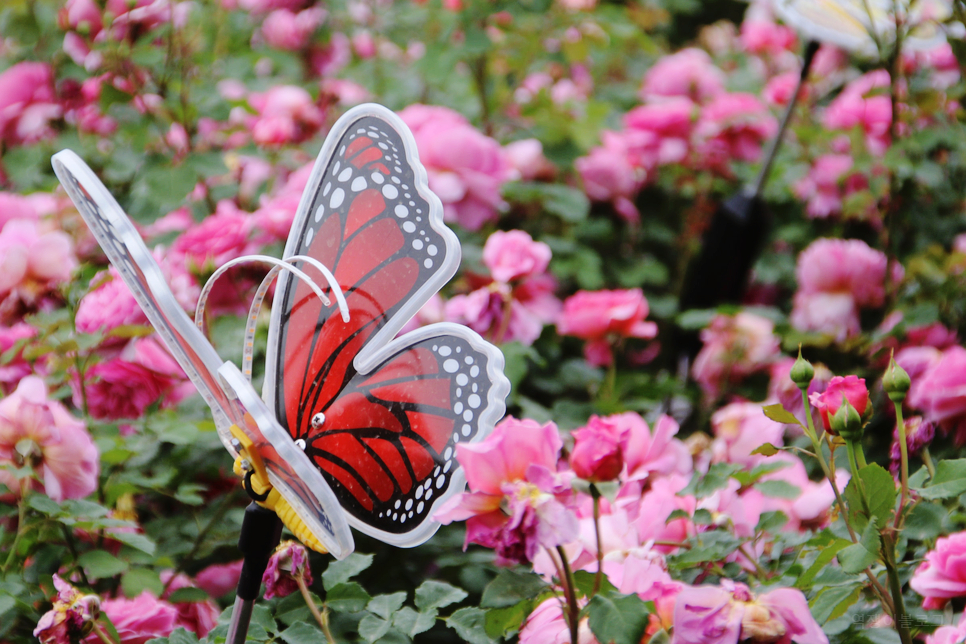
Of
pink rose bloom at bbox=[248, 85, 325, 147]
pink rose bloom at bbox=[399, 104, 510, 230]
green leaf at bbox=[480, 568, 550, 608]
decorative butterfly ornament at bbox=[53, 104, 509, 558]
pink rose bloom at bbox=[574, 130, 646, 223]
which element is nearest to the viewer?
decorative butterfly ornament at bbox=[53, 104, 509, 558]

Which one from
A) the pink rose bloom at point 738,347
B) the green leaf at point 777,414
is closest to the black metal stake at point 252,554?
the green leaf at point 777,414

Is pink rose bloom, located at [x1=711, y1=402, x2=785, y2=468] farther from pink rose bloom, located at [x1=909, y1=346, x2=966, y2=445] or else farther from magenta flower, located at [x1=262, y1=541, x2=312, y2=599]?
magenta flower, located at [x1=262, y1=541, x2=312, y2=599]

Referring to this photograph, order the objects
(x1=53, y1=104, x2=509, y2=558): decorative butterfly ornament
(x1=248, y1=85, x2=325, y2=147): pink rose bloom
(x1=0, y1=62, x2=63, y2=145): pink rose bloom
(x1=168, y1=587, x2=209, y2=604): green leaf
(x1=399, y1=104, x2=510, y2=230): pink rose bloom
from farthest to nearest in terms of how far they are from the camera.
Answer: (x1=248, y1=85, x2=325, y2=147): pink rose bloom
(x1=0, y1=62, x2=63, y2=145): pink rose bloom
(x1=399, y1=104, x2=510, y2=230): pink rose bloom
(x1=168, y1=587, x2=209, y2=604): green leaf
(x1=53, y1=104, x2=509, y2=558): decorative butterfly ornament

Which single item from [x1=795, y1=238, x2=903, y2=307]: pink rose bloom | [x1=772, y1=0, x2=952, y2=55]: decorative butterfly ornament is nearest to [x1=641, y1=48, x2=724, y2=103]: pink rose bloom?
[x1=772, y1=0, x2=952, y2=55]: decorative butterfly ornament

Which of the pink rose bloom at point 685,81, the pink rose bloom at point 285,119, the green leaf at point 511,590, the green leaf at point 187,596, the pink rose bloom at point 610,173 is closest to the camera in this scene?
the green leaf at point 511,590

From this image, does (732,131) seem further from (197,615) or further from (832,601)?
(197,615)

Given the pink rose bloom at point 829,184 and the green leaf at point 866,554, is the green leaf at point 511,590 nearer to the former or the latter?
the green leaf at point 866,554

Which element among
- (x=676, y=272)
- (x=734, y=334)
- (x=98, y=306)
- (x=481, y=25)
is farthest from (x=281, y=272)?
(x=676, y=272)
